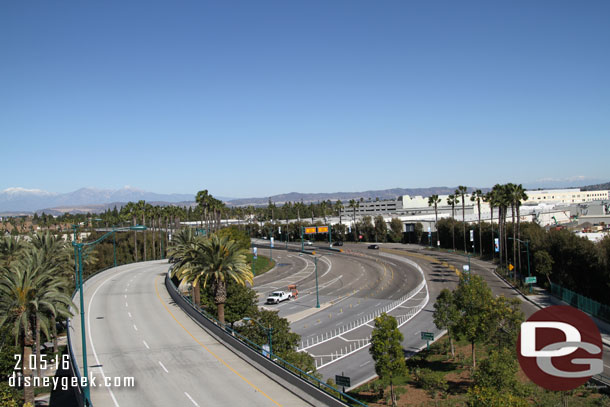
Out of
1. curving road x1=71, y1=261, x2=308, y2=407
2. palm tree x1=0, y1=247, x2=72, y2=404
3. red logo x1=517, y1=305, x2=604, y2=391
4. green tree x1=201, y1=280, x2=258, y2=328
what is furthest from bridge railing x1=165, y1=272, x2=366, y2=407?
red logo x1=517, y1=305, x2=604, y2=391

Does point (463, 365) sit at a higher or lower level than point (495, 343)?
lower

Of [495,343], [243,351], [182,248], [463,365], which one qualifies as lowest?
[463,365]

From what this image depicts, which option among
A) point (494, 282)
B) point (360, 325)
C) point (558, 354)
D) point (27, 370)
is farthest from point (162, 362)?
point (494, 282)

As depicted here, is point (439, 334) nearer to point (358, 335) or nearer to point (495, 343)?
point (358, 335)

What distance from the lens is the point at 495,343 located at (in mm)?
38531

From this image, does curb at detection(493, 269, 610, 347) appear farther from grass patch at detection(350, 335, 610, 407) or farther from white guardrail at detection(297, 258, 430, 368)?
white guardrail at detection(297, 258, 430, 368)

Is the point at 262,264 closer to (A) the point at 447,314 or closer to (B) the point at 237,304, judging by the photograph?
(B) the point at 237,304

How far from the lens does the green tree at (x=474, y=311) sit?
1515 inches

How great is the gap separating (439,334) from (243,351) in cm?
2765

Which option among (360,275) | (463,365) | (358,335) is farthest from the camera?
(360,275)

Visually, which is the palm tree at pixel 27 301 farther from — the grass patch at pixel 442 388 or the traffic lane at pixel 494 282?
the traffic lane at pixel 494 282

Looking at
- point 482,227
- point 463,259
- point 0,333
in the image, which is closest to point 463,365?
point 0,333

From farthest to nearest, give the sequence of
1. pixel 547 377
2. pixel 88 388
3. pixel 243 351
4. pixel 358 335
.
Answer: pixel 358 335, pixel 547 377, pixel 243 351, pixel 88 388

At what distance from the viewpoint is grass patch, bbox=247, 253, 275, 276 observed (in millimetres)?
97419
